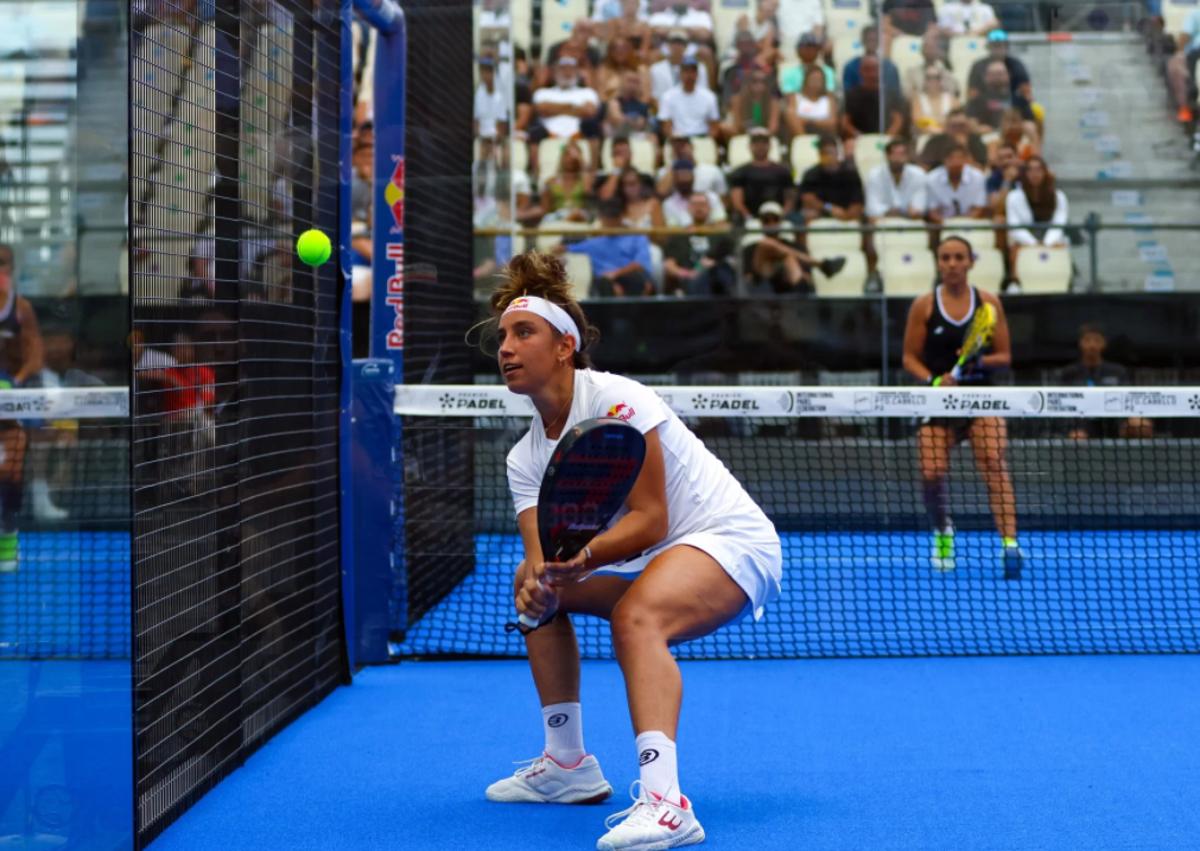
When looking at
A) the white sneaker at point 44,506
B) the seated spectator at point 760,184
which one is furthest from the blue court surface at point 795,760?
the seated spectator at point 760,184

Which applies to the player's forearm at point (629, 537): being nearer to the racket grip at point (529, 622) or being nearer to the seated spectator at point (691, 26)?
the racket grip at point (529, 622)

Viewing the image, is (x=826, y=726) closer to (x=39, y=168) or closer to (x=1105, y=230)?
(x=39, y=168)

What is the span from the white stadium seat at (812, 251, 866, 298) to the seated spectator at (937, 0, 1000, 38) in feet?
5.99

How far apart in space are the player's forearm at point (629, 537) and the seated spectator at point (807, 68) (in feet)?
22.9

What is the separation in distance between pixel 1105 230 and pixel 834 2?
7.98 ft

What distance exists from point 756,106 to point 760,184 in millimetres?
684

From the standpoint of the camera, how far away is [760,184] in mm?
9570

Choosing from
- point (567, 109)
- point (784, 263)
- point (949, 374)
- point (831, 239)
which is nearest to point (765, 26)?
point (567, 109)

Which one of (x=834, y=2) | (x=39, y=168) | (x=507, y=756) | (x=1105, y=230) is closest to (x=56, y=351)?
(x=39, y=168)

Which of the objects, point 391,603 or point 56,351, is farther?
point 56,351

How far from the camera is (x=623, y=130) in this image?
9.94 metres

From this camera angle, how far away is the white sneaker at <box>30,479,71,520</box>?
6.43 meters

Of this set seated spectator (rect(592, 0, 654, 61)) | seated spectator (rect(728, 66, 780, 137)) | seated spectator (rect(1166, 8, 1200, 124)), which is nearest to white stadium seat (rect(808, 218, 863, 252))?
seated spectator (rect(728, 66, 780, 137))

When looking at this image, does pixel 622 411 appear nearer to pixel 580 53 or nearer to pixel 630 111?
pixel 630 111
